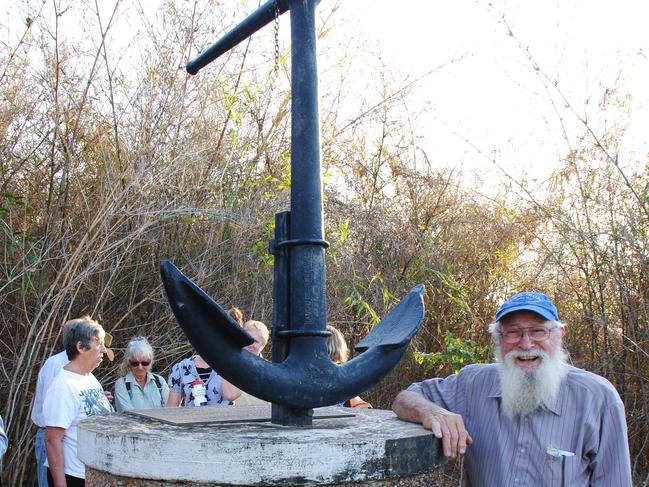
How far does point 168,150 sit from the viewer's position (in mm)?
5801

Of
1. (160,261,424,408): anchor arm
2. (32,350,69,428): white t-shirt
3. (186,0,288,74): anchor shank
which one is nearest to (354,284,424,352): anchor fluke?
(160,261,424,408): anchor arm

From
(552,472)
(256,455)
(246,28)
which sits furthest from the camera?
(246,28)

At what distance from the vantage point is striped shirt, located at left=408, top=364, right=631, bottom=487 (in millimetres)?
2340

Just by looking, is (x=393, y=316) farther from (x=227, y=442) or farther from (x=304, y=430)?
(x=227, y=442)

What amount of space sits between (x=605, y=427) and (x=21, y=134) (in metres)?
4.68

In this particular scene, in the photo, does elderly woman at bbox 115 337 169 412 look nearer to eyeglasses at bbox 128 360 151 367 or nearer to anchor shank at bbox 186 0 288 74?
eyeglasses at bbox 128 360 151 367

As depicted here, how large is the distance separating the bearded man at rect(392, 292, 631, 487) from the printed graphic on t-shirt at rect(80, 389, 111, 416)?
1.79 meters

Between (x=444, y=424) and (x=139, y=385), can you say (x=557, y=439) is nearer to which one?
(x=444, y=424)

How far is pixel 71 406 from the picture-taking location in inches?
149

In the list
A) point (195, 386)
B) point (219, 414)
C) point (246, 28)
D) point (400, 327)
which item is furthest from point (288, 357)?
point (195, 386)

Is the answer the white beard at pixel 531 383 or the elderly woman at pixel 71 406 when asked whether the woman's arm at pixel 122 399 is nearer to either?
the elderly woman at pixel 71 406

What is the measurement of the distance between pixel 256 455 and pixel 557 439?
935mm

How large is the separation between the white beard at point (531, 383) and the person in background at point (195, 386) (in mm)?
1916

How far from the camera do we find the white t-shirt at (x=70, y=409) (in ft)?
12.3
